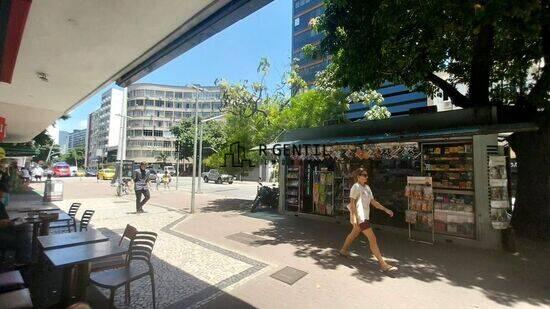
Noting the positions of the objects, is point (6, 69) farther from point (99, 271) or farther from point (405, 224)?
point (405, 224)

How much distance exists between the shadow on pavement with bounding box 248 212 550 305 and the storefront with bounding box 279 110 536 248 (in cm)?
64

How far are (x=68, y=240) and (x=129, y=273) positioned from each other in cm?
108

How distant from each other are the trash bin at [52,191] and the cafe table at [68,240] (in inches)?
486

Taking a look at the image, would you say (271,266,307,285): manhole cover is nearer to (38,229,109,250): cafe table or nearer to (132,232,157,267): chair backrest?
(132,232,157,267): chair backrest

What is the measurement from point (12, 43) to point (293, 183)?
9.55 meters

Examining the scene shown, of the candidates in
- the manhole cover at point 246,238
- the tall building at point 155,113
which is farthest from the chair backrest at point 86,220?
the tall building at point 155,113

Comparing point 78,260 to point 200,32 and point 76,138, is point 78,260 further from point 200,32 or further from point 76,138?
point 76,138

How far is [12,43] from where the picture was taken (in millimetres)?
3730

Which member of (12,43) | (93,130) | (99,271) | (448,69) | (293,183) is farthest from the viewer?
(93,130)

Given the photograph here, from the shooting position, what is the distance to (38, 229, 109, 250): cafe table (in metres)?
4.03

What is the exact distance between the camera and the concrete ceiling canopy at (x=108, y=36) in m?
2.92

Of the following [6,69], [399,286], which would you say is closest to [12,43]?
[6,69]

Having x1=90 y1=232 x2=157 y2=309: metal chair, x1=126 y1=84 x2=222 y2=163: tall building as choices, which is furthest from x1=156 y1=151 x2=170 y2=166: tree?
x1=90 y1=232 x2=157 y2=309: metal chair

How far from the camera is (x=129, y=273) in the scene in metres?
4.02
